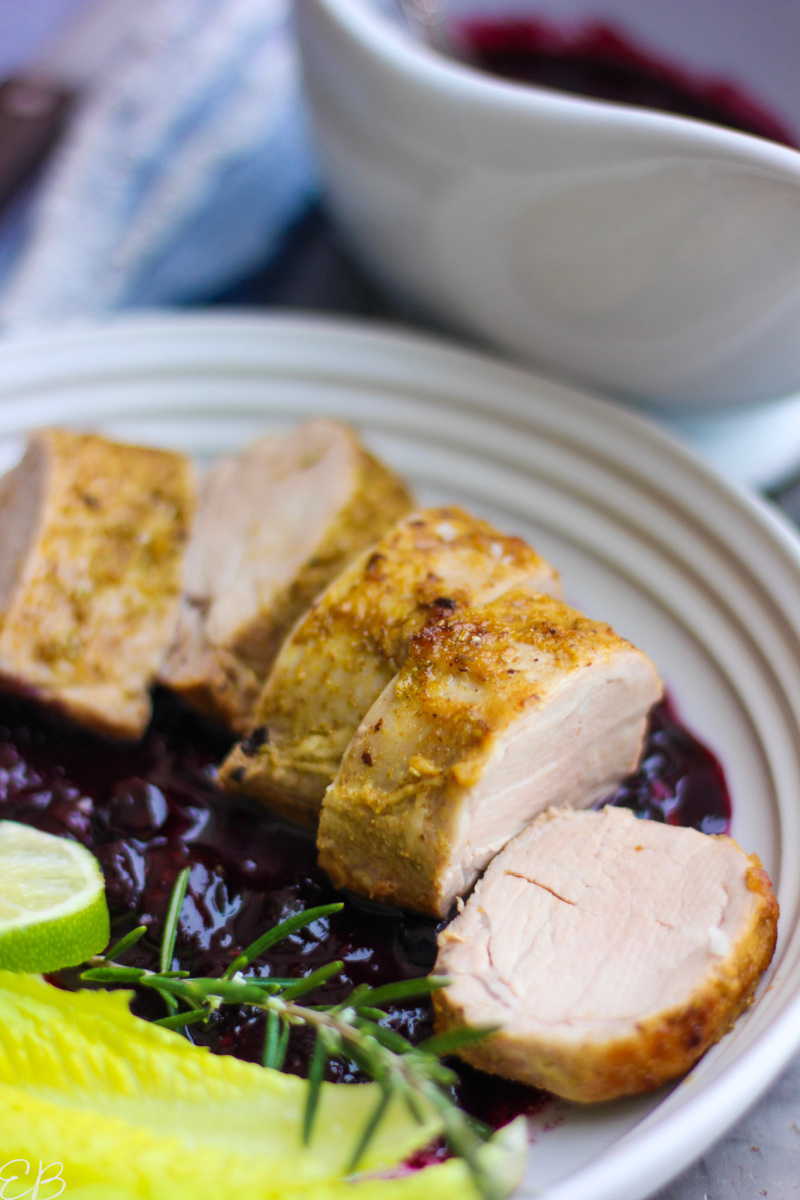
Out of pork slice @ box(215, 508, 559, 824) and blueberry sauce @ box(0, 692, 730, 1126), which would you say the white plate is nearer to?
blueberry sauce @ box(0, 692, 730, 1126)

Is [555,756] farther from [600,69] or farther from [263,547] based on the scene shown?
[600,69]

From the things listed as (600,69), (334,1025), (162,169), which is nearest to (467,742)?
(334,1025)

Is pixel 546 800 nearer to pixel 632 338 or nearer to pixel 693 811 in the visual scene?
pixel 693 811

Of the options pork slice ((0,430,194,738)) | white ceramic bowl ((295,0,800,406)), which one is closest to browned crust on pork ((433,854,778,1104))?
pork slice ((0,430,194,738))

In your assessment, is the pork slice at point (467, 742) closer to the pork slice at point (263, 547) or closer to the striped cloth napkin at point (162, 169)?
the pork slice at point (263, 547)

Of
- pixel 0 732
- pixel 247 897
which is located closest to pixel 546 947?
pixel 247 897

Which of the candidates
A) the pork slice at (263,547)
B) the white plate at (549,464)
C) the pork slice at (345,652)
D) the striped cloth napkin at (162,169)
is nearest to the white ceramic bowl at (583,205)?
the white plate at (549,464)
